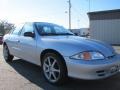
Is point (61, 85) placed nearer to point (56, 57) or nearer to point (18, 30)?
point (56, 57)

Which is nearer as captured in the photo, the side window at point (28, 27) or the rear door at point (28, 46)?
the rear door at point (28, 46)

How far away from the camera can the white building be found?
26.8m

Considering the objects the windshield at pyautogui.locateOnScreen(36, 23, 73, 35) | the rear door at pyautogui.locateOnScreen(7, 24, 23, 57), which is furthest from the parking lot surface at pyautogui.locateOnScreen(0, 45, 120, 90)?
the windshield at pyautogui.locateOnScreen(36, 23, 73, 35)

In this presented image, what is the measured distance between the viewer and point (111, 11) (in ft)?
88.7

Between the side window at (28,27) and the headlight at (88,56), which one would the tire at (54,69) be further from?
the side window at (28,27)

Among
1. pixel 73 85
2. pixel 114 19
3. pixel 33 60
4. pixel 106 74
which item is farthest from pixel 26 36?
pixel 114 19

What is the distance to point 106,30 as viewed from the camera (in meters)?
27.8

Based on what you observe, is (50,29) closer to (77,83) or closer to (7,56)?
(77,83)

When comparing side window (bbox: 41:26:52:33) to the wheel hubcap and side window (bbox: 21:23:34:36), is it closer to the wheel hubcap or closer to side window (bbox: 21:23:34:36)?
side window (bbox: 21:23:34:36)

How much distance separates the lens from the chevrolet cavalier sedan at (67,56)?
499 centimetres

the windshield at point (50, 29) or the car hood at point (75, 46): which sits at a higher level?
the windshield at point (50, 29)

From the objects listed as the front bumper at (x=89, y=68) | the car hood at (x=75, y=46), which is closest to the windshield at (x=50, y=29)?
the car hood at (x=75, y=46)

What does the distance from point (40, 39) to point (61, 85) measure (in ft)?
4.56

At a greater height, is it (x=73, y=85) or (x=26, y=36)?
(x=26, y=36)
